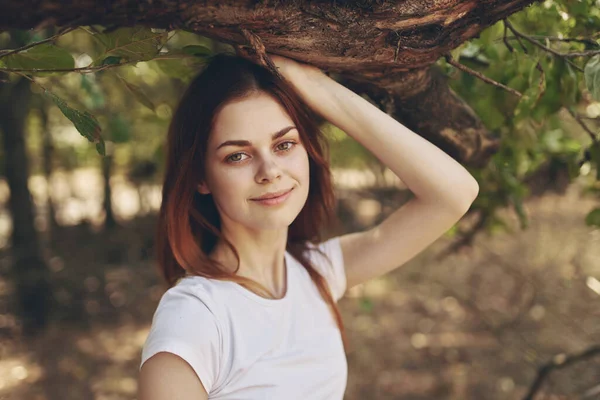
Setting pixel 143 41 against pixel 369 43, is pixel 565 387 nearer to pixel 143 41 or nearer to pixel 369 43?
pixel 369 43

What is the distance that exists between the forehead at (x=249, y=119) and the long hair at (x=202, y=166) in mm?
22

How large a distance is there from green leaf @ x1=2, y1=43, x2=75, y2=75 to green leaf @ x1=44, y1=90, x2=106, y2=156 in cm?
7

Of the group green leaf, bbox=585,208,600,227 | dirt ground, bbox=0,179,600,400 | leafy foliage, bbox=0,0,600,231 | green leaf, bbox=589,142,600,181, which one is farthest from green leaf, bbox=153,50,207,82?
dirt ground, bbox=0,179,600,400

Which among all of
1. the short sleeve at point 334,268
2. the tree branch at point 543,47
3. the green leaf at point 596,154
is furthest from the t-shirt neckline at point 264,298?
the green leaf at point 596,154

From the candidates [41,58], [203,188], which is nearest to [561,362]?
[203,188]

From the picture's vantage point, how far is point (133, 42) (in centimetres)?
127

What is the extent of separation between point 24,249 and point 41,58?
5201mm

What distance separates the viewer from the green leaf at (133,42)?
1246mm

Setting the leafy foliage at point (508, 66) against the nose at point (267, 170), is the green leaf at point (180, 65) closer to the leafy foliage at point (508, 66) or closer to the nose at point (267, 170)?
the leafy foliage at point (508, 66)

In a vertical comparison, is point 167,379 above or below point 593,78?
below

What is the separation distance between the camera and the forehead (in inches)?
62.3

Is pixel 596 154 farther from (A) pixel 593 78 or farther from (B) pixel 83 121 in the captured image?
(B) pixel 83 121

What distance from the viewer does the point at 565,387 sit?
4.59 metres

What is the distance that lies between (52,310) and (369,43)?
5.80m
